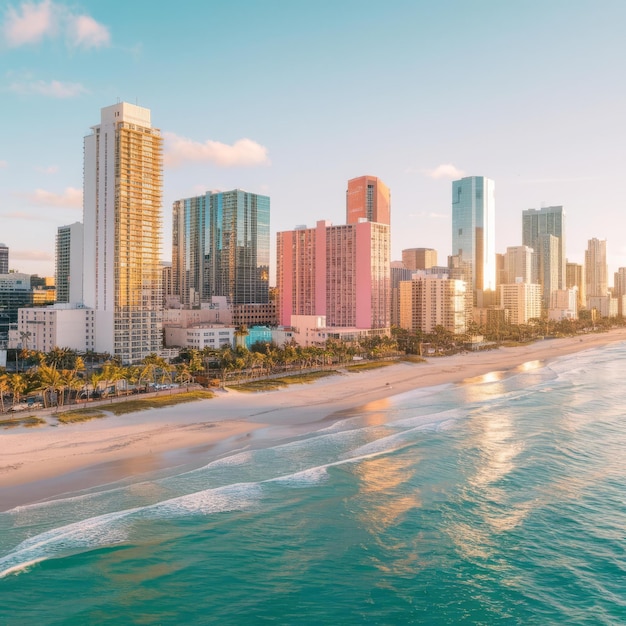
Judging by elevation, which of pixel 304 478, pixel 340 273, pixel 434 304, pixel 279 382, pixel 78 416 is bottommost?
pixel 304 478

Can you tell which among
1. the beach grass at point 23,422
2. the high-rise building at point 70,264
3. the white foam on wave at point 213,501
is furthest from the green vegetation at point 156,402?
the high-rise building at point 70,264

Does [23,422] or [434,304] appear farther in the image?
[434,304]

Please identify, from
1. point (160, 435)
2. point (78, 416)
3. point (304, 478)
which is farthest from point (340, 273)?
point (304, 478)

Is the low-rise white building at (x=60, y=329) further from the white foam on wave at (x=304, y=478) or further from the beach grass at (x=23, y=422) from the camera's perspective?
the white foam on wave at (x=304, y=478)

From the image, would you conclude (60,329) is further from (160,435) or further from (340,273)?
(340,273)

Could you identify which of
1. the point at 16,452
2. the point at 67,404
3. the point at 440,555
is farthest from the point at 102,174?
the point at 440,555

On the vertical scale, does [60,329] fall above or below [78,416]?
above

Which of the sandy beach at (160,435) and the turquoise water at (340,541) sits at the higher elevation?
the sandy beach at (160,435)
